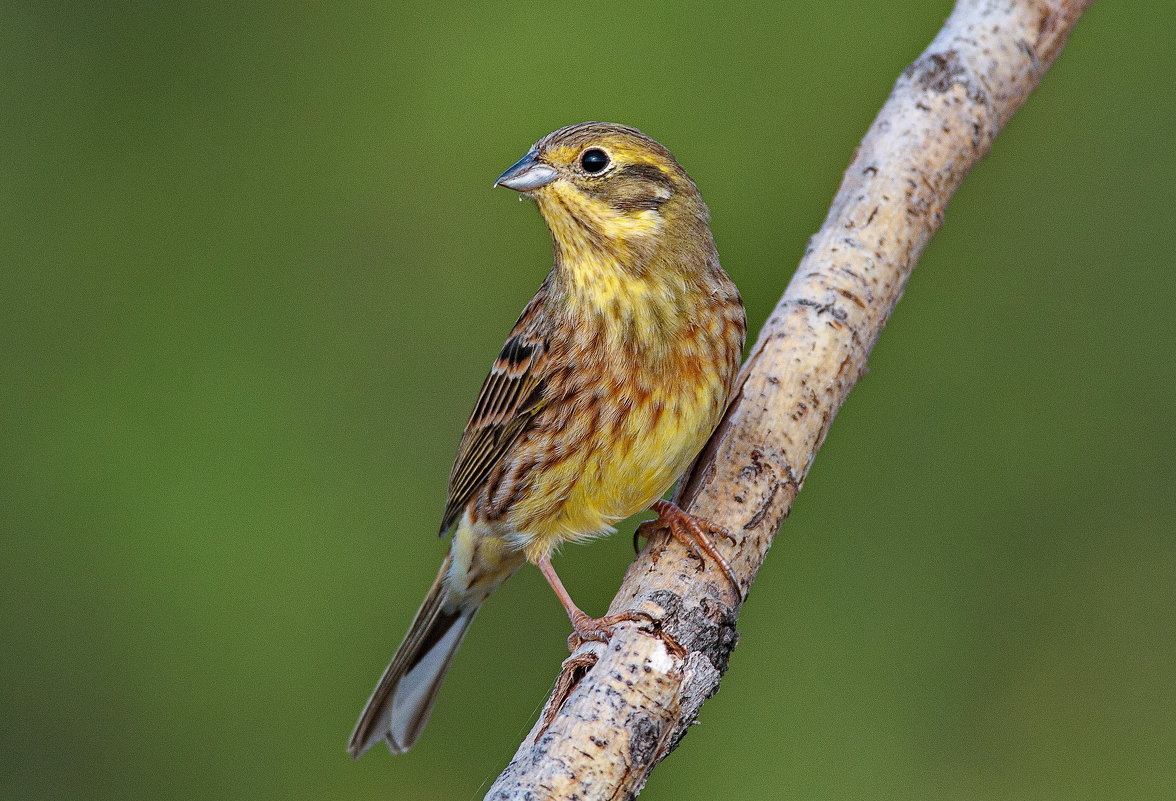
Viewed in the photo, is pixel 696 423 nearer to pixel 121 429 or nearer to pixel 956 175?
pixel 956 175

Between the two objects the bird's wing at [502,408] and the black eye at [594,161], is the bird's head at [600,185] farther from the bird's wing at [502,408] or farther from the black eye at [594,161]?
the bird's wing at [502,408]

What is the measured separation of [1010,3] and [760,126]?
51.5 inches

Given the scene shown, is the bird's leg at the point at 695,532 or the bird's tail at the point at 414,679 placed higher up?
the bird's leg at the point at 695,532

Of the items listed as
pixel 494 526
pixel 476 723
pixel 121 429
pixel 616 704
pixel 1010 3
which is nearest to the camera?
pixel 616 704

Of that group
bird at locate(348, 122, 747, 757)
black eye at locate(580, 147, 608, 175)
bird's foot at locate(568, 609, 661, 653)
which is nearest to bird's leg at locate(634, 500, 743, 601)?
bird at locate(348, 122, 747, 757)

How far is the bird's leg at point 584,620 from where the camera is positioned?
9.05 feet

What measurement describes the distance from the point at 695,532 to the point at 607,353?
50 centimetres

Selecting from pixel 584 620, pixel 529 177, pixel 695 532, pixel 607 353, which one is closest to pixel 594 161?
pixel 529 177

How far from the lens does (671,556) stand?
121 inches

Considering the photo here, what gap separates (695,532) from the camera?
10.0 ft

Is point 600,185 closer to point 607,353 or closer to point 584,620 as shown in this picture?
point 607,353

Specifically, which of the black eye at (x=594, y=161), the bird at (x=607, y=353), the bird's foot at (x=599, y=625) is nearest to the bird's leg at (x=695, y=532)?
the bird at (x=607, y=353)

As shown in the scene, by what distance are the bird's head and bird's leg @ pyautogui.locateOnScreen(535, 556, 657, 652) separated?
2.76ft

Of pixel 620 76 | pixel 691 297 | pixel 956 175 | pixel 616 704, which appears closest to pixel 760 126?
pixel 620 76
